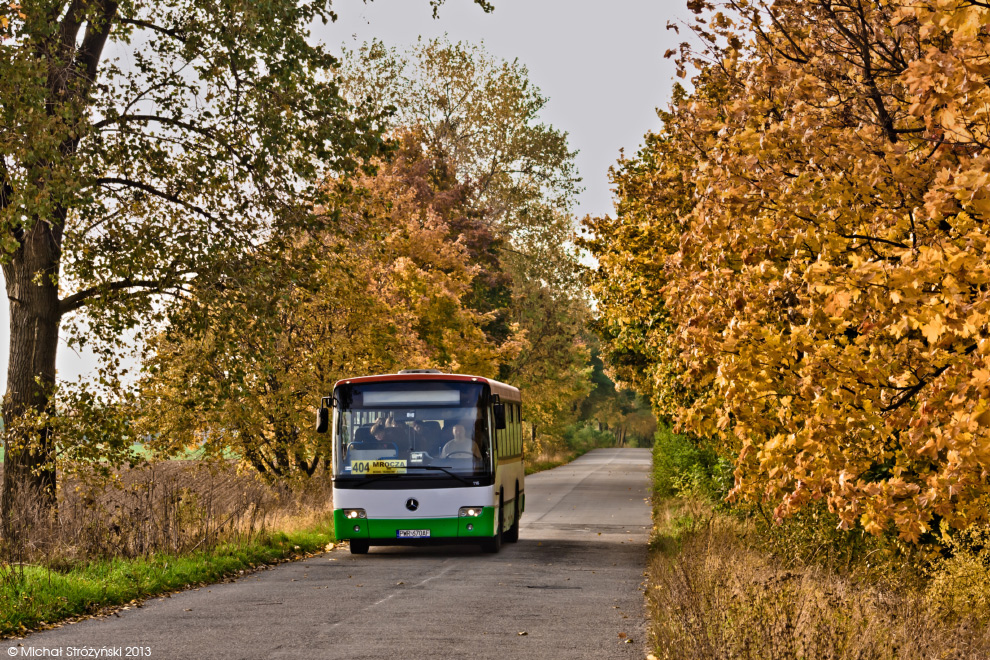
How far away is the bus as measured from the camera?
1848cm

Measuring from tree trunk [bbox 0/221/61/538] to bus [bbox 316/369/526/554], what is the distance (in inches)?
158

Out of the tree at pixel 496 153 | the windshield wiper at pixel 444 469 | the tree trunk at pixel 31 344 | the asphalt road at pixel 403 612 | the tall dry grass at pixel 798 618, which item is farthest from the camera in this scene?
the tree at pixel 496 153

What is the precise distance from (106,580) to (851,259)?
884 centimetres

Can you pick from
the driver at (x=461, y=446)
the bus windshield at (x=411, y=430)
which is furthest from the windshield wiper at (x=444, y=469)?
the driver at (x=461, y=446)

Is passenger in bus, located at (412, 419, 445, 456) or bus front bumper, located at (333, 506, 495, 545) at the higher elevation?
passenger in bus, located at (412, 419, 445, 456)

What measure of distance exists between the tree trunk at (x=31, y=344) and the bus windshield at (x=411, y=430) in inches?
172

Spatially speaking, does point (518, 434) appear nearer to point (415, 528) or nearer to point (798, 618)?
point (415, 528)

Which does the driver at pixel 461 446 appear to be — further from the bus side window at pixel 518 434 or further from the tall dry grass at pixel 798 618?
the tall dry grass at pixel 798 618

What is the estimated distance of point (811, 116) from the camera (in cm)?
886

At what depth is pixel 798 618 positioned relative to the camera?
8562 mm

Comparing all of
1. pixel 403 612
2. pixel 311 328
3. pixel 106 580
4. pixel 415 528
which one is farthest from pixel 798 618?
pixel 311 328

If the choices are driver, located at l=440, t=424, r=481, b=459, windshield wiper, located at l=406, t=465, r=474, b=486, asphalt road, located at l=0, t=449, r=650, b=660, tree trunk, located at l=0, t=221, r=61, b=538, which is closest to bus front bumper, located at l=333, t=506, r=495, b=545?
asphalt road, located at l=0, t=449, r=650, b=660

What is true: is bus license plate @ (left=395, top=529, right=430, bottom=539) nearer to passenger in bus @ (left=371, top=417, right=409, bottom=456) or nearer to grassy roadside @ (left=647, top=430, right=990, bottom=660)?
passenger in bus @ (left=371, top=417, right=409, bottom=456)

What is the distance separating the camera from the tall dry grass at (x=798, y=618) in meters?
8.09
